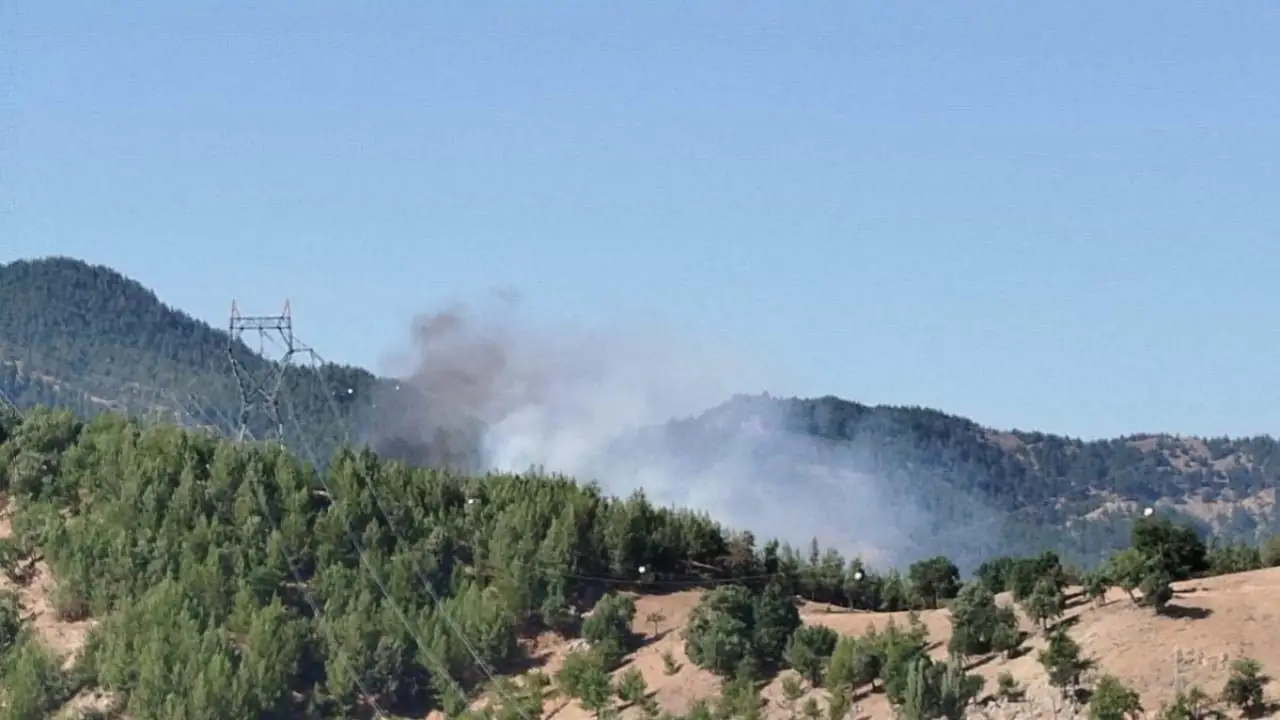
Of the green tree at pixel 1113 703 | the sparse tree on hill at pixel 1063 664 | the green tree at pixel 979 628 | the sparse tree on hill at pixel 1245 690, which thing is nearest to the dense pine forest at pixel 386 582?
the green tree at pixel 979 628

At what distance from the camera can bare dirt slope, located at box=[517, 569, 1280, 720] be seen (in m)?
77.5

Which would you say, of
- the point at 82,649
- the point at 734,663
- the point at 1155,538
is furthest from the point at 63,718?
the point at 1155,538

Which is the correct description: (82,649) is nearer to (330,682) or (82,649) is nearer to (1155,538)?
(330,682)

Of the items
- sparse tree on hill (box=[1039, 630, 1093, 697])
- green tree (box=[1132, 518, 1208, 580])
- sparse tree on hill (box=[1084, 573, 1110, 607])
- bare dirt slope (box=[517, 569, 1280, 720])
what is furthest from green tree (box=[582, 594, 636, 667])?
sparse tree on hill (box=[1039, 630, 1093, 697])

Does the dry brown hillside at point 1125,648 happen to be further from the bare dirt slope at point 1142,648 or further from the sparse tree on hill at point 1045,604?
the sparse tree on hill at point 1045,604

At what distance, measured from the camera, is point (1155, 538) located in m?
92.2

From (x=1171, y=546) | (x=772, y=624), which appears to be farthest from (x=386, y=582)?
(x=1171, y=546)

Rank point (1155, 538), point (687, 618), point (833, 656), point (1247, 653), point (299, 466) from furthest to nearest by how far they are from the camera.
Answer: point (299, 466), point (687, 618), point (1155, 538), point (833, 656), point (1247, 653)

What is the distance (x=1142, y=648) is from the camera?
7981 centimetres

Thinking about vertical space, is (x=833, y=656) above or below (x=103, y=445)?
below

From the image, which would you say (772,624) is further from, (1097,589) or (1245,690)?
(1245,690)

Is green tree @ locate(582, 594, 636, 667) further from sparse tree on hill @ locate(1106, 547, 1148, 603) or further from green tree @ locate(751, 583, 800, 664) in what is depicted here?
sparse tree on hill @ locate(1106, 547, 1148, 603)

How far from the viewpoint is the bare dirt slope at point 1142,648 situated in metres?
77.5

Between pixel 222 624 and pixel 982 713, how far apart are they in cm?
3609
